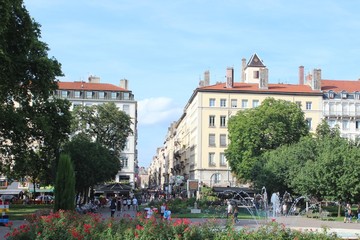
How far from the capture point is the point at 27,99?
3716 centimetres

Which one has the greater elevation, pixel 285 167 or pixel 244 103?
pixel 244 103

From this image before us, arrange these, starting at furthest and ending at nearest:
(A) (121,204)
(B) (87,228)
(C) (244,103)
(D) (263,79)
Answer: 1. (D) (263,79)
2. (C) (244,103)
3. (A) (121,204)
4. (B) (87,228)

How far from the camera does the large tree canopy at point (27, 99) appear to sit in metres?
33.4

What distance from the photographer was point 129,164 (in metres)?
106

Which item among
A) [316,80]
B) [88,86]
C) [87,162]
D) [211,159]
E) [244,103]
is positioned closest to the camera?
[87,162]

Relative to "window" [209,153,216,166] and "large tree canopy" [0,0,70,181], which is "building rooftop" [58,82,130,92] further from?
"large tree canopy" [0,0,70,181]

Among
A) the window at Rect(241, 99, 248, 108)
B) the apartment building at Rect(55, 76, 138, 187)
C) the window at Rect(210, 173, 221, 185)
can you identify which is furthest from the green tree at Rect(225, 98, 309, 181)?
the apartment building at Rect(55, 76, 138, 187)

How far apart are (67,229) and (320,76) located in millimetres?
87058

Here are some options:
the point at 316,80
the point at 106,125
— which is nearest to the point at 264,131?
the point at 106,125

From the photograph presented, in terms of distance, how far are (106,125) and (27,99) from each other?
1780 inches

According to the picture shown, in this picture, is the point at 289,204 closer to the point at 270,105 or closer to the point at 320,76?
the point at 270,105

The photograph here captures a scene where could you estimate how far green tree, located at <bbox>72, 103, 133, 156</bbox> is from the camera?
81.1 metres

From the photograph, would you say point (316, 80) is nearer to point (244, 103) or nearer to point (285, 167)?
point (244, 103)

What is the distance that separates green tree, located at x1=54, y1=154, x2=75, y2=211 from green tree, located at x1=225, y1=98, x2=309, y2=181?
168 feet
